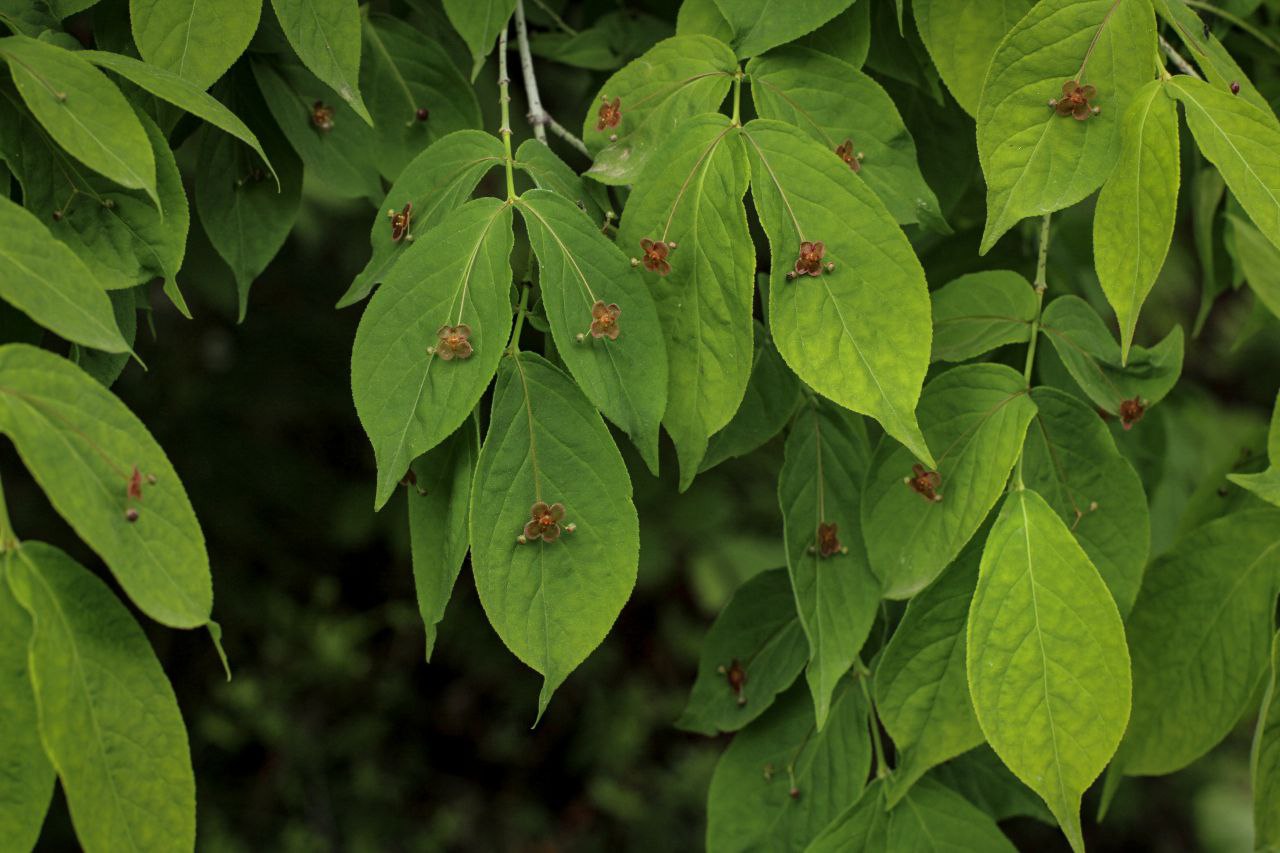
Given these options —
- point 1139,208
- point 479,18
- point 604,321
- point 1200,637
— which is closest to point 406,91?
point 479,18

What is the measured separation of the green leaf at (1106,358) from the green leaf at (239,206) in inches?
42.4

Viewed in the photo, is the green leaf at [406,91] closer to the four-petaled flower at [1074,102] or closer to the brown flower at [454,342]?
the brown flower at [454,342]

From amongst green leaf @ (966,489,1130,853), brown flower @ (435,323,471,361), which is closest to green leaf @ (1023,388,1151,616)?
green leaf @ (966,489,1130,853)

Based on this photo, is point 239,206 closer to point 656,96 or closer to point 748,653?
point 656,96

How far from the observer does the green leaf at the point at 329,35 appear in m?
1.41

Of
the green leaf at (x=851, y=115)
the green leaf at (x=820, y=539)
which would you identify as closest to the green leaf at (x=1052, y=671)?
the green leaf at (x=820, y=539)

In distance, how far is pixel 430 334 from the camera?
1248mm

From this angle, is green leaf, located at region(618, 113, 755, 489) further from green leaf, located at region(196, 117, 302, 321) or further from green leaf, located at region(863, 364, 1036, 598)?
green leaf, located at region(196, 117, 302, 321)

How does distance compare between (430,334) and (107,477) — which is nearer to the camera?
(107,477)

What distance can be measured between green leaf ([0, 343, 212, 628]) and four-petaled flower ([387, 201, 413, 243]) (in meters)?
0.43

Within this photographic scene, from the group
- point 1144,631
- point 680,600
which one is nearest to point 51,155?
point 1144,631

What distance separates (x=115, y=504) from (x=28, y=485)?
322 centimetres

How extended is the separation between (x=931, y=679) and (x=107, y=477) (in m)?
0.95

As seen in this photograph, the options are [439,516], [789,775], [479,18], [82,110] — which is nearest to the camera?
[82,110]
